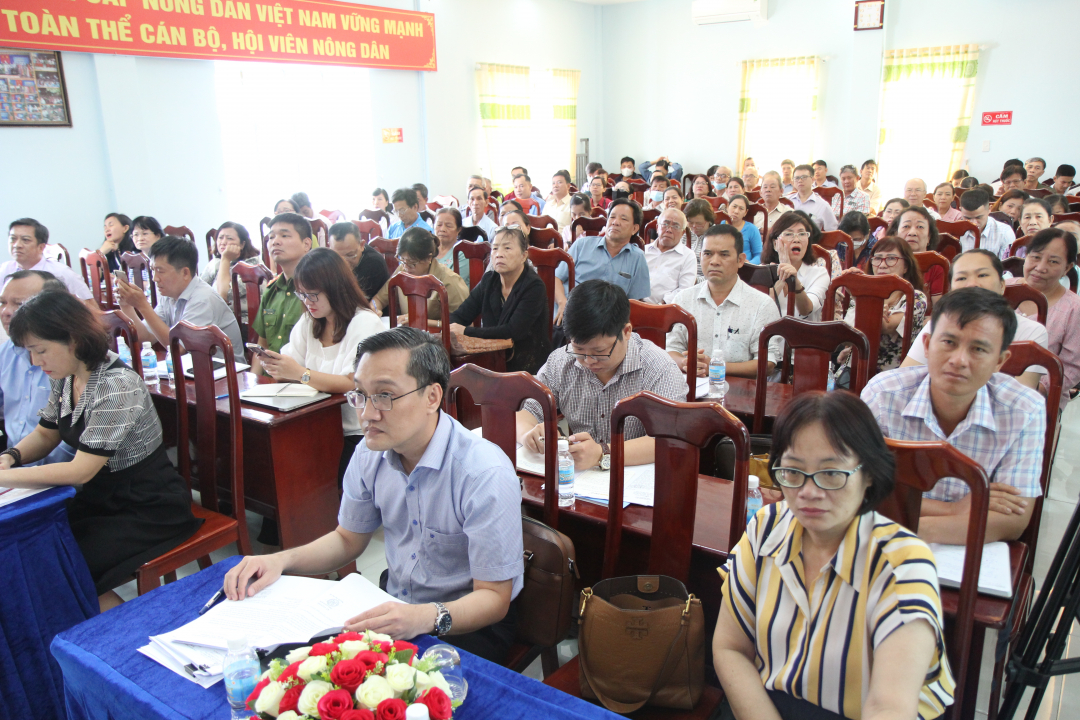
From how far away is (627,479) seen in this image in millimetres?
1816

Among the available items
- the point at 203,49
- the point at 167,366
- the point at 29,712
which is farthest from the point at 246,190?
the point at 29,712

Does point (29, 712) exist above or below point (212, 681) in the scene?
below

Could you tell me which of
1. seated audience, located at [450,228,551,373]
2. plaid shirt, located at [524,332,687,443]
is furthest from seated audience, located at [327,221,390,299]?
plaid shirt, located at [524,332,687,443]

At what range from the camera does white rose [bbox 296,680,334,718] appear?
2.90ft

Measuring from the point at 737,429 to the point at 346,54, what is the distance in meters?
7.51

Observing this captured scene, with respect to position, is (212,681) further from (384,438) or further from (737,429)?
(737,429)

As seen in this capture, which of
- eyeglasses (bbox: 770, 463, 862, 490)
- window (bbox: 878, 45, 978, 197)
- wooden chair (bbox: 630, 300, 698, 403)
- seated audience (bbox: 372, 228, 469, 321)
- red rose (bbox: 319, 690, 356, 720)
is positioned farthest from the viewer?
window (bbox: 878, 45, 978, 197)

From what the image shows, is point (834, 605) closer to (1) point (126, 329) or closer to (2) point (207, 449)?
Answer: (2) point (207, 449)

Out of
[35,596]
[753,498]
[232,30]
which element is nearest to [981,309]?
[753,498]

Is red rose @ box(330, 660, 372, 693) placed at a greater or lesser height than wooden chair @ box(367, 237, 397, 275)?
lesser

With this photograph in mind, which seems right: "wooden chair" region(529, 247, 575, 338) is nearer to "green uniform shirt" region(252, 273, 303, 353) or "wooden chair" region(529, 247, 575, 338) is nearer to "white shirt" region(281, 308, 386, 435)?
"green uniform shirt" region(252, 273, 303, 353)

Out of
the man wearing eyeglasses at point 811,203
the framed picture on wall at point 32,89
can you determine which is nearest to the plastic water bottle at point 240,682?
the framed picture on wall at point 32,89

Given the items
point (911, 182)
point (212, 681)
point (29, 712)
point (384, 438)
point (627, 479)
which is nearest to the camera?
point (212, 681)

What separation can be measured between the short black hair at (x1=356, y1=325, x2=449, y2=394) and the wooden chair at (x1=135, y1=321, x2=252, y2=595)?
0.83 metres
